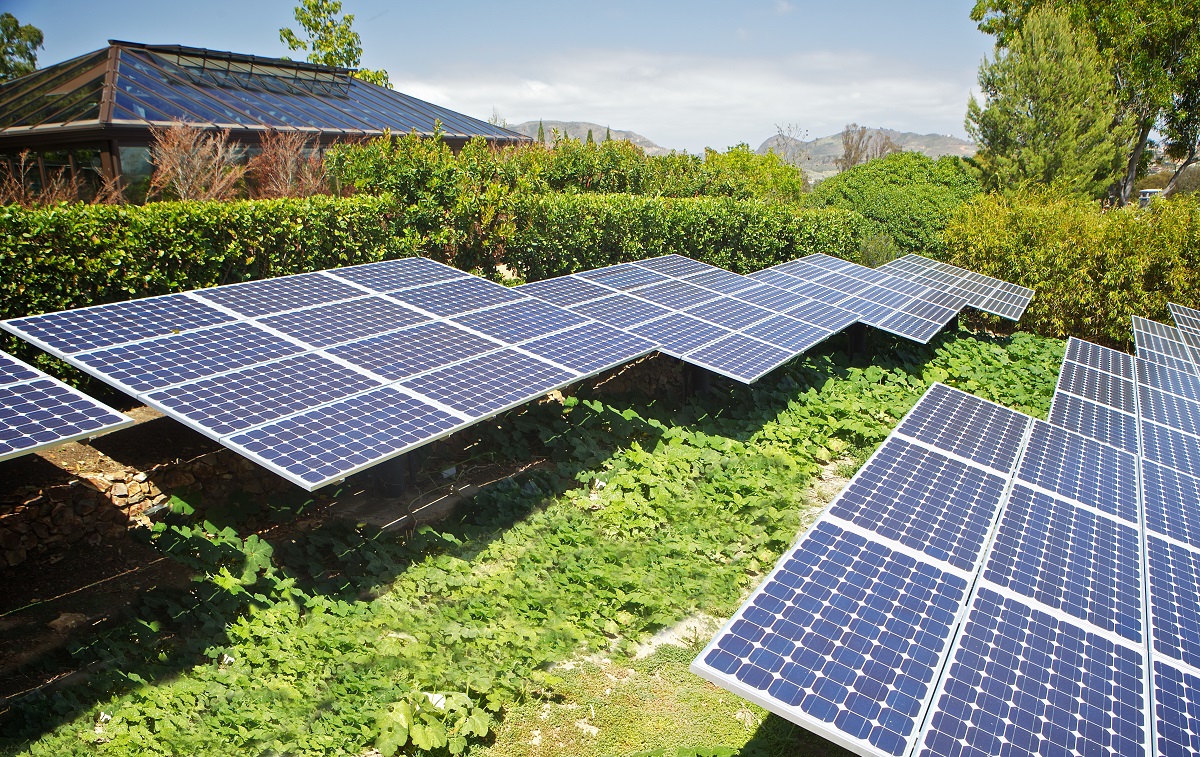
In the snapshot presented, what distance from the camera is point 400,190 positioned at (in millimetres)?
14266

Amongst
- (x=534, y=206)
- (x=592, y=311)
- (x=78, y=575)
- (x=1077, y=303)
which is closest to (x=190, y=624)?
(x=78, y=575)

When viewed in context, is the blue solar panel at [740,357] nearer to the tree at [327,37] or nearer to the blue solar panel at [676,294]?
the blue solar panel at [676,294]

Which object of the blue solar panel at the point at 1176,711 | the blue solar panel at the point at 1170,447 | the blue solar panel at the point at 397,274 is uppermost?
the blue solar panel at the point at 397,274

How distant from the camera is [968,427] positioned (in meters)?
8.80

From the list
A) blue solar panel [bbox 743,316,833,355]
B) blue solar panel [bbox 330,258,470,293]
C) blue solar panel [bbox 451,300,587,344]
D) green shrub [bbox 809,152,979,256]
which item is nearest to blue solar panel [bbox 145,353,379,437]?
blue solar panel [bbox 451,300,587,344]

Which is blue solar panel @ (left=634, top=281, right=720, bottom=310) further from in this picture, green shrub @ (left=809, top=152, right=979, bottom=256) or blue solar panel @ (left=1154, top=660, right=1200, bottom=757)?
green shrub @ (left=809, top=152, right=979, bottom=256)

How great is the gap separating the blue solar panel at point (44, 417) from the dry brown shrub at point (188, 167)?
12.4m

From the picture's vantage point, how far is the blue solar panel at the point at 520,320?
10461 mm

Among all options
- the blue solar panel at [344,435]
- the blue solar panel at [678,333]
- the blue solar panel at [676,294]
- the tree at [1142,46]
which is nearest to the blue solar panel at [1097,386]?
the blue solar panel at [678,333]

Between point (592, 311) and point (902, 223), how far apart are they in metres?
16.1

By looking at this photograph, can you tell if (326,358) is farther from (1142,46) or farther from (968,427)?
(1142,46)

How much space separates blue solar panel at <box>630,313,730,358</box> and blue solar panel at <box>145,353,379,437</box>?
4.67 meters

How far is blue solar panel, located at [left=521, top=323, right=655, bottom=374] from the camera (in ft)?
32.0

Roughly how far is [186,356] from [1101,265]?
68.4 ft
